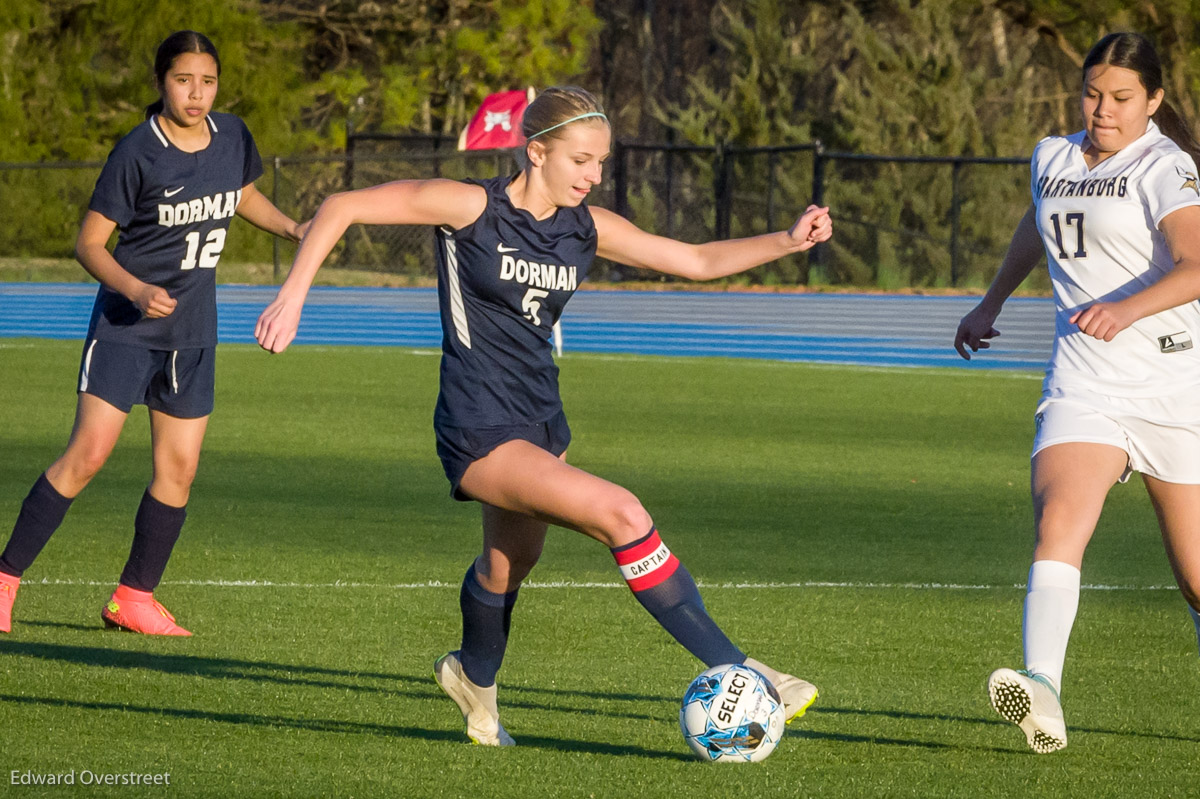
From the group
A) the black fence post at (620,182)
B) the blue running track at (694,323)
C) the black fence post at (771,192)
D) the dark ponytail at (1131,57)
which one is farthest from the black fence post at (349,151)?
the dark ponytail at (1131,57)

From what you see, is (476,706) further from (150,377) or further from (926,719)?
(150,377)

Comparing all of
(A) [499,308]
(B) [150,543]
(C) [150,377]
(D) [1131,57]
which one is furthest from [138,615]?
(D) [1131,57]

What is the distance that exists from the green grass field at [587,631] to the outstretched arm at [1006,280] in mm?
1133

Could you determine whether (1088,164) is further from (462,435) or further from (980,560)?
(980,560)

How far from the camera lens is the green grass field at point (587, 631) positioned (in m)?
4.74

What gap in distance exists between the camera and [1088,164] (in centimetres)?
502

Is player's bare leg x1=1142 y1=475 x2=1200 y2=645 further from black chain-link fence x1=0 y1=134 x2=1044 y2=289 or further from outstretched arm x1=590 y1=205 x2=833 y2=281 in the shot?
black chain-link fence x1=0 y1=134 x2=1044 y2=289

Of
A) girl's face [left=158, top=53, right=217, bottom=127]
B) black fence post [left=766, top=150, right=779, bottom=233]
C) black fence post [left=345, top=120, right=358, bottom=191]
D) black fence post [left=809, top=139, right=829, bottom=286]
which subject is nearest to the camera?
girl's face [left=158, top=53, right=217, bottom=127]

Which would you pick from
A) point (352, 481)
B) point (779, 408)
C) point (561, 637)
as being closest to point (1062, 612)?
point (561, 637)

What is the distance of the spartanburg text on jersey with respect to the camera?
16.0 ft

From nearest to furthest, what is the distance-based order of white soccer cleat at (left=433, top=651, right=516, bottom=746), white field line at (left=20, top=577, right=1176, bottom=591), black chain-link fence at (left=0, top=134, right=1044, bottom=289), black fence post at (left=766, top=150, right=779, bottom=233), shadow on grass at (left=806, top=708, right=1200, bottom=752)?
white soccer cleat at (left=433, top=651, right=516, bottom=746) < shadow on grass at (left=806, top=708, right=1200, bottom=752) < white field line at (left=20, top=577, right=1176, bottom=591) < black fence post at (left=766, top=150, right=779, bottom=233) < black chain-link fence at (left=0, top=134, right=1044, bottom=289)

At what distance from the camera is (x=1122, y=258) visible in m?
4.92

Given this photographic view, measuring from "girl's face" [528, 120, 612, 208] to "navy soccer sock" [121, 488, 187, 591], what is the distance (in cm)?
253

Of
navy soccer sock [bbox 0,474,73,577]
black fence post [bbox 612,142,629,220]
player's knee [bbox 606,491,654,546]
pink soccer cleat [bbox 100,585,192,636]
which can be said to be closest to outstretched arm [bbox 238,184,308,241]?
navy soccer sock [bbox 0,474,73,577]
